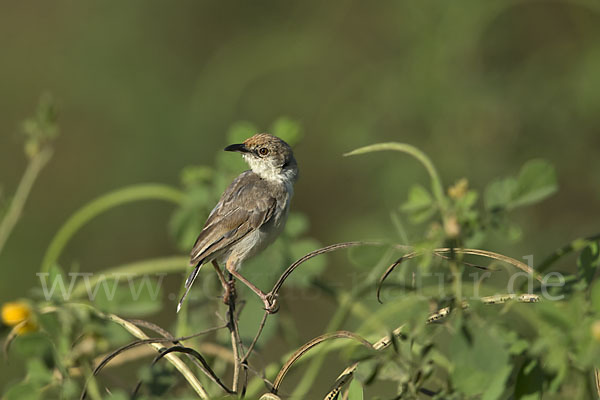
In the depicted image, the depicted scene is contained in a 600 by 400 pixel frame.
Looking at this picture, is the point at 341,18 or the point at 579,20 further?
the point at 341,18

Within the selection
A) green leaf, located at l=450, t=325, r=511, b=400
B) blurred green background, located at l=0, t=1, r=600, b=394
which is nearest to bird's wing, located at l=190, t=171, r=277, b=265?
green leaf, located at l=450, t=325, r=511, b=400

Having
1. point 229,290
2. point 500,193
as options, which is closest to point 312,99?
point 229,290

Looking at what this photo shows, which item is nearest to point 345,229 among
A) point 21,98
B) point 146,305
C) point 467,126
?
point 467,126

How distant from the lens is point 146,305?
2246 mm

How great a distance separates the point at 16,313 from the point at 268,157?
190cm

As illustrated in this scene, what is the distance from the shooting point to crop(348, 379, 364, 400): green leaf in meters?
1.76

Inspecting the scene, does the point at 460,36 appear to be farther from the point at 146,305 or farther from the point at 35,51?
the point at 35,51

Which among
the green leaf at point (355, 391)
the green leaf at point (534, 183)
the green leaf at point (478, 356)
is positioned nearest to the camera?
the green leaf at point (478, 356)

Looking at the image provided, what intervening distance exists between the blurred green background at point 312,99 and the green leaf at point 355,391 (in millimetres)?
2939

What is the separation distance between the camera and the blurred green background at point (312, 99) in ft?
17.4

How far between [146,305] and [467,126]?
3.74m

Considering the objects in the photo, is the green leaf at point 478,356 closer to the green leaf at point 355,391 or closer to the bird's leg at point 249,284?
the green leaf at point 355,391

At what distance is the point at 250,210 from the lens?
3.32 meters

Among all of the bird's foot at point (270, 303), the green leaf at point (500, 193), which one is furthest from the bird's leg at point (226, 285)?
the green leaf at point (500, 193)
